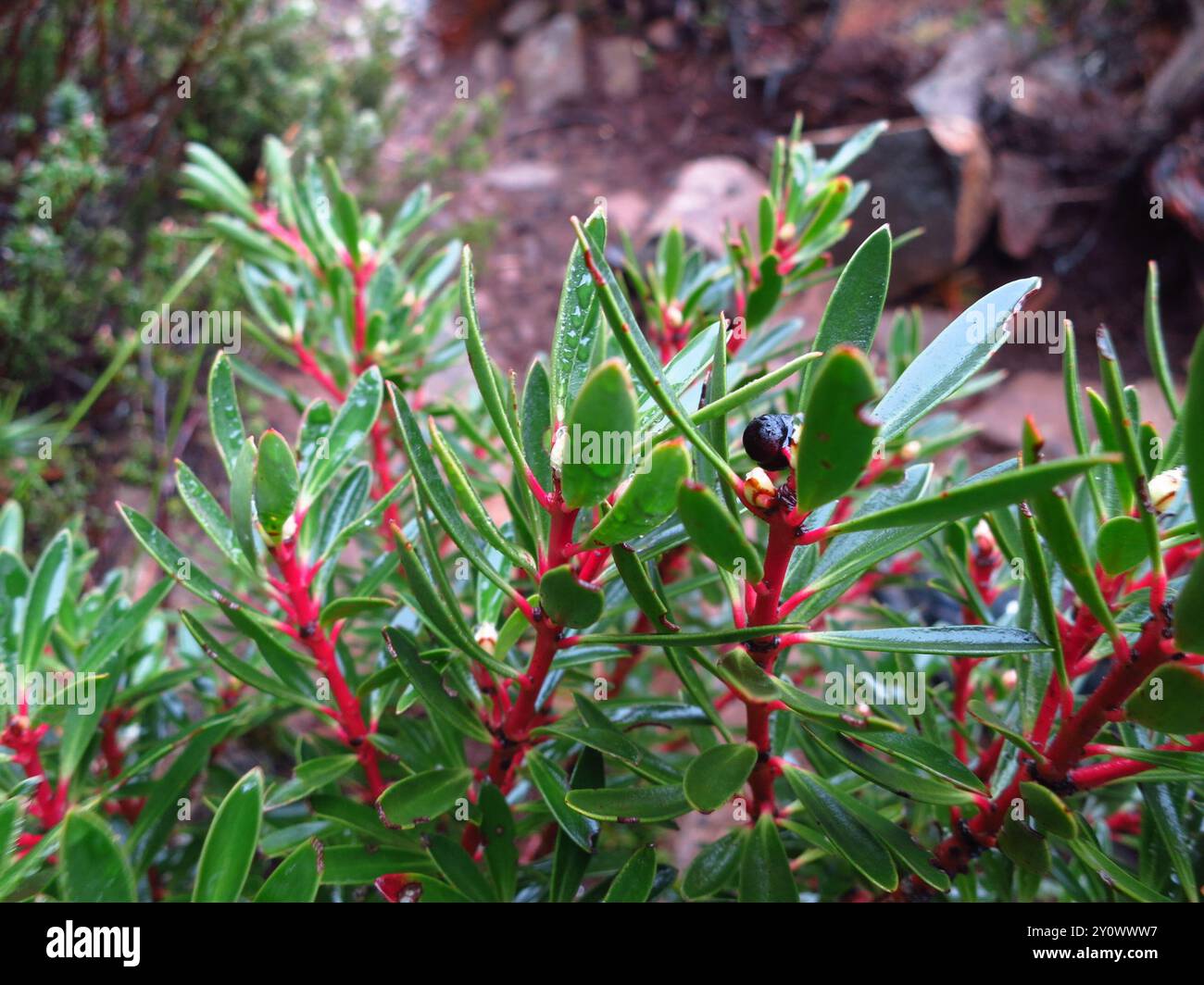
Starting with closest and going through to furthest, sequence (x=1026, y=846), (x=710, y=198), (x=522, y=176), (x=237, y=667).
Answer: (x=1026, y=846), (x=237, y=667), (x=710, y=198), (x=522, y=176)

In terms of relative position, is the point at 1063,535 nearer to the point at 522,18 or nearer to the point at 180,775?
the point at 180,775

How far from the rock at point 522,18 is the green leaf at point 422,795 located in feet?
20.5

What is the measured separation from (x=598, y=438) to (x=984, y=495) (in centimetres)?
23

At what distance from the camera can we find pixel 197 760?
90 cm

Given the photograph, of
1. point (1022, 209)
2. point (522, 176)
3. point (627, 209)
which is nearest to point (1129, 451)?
point (1022, 209)

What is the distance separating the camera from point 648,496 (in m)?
0.54

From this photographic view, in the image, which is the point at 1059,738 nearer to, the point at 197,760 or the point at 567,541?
the point at 567,541

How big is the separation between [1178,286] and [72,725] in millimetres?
4361

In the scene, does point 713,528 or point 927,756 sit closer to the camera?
point 713,528

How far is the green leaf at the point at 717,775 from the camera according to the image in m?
0.64

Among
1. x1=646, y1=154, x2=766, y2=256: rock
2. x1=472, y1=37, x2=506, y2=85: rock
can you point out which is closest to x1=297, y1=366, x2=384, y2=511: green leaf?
x1=646, y1=154, x2=766, y2=256: rock

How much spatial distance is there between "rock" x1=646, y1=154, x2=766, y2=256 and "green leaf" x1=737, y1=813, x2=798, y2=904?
10.8ft

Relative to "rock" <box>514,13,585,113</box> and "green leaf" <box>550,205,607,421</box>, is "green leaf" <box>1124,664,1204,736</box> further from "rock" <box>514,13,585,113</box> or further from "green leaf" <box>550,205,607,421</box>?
"rock" <box>514,13,585,113</box>

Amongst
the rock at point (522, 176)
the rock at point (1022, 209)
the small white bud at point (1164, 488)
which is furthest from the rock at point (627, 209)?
the small white bud at point (1164, 488)
